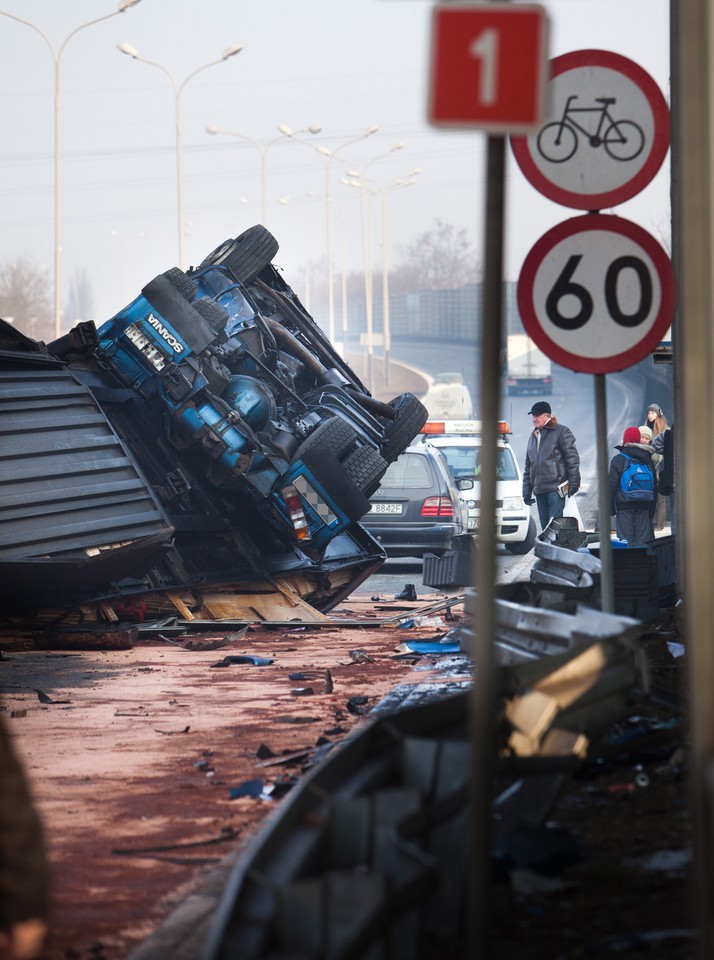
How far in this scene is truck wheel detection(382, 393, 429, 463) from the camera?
14.4m

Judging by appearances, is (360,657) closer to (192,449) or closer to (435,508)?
(192,449)

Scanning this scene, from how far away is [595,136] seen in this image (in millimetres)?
7008

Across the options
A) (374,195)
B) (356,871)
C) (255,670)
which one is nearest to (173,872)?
(356,871)

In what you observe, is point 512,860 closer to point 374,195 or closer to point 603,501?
point 603,501

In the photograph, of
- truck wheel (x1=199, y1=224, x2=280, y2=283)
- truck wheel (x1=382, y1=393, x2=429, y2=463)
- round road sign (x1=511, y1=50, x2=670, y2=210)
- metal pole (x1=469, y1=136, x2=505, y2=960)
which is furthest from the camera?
truck wheel (x1=199, y1=224, x2=280, y2=283)

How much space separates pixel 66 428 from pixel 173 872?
735cm

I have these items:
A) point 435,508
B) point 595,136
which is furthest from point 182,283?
point 595,136

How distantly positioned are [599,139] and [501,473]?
16670 millimetres

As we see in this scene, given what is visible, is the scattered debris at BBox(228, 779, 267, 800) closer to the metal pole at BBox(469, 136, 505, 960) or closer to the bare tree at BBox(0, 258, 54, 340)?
the metal pole at BBox(469, 136, 505, 960)

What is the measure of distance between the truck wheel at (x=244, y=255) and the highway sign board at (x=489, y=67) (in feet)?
36.5

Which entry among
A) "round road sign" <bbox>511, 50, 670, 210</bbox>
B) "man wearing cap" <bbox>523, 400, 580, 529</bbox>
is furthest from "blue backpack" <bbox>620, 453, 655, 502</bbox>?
"round road sign" <bbox>511, 50, 670, 210</bbox>

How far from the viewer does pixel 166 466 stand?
14000mm

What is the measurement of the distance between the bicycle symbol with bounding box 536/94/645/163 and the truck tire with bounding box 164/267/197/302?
7.26 m

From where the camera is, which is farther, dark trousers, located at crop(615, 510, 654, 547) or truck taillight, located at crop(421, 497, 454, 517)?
truck taillight, located at crop(421, 497, 454, 517)
